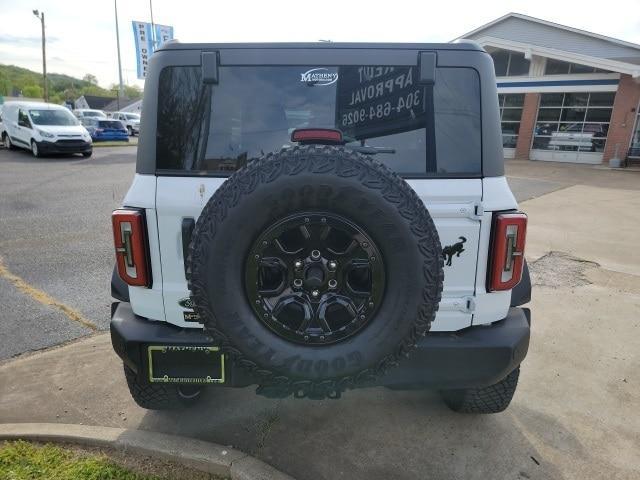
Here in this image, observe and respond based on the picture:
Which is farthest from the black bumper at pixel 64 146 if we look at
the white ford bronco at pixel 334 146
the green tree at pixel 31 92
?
the green tree at pixel 31 92

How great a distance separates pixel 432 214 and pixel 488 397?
131cm

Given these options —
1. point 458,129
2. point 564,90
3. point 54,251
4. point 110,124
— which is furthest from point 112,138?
point 458,129

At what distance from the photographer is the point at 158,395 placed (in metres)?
2.72

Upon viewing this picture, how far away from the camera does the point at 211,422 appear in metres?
2.78

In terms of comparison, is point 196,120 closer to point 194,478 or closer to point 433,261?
point 433,261

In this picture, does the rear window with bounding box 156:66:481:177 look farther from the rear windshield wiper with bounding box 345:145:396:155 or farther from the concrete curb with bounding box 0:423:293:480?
the concrete curb with bounding box 0:423:293:480

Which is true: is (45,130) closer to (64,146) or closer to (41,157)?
(64,146)

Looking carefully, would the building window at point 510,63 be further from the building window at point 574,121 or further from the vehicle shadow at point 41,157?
the vehicle shadow at point 41,157

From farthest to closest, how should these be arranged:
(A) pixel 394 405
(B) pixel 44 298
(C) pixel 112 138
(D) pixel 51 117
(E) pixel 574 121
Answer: (C) pixel 112 138
(E) pixel 574 121
(D) pixel 51 117
(B) pixel 44 298
(A) pixel 394 405

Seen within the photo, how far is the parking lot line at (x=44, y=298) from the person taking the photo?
407cm

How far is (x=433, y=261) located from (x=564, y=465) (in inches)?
62.4

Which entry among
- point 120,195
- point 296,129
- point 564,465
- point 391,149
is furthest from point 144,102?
point 120,195

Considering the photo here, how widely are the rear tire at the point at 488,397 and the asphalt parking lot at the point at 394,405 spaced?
0.13 m

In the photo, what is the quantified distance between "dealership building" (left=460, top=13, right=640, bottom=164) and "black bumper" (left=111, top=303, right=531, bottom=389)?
66.7ft
